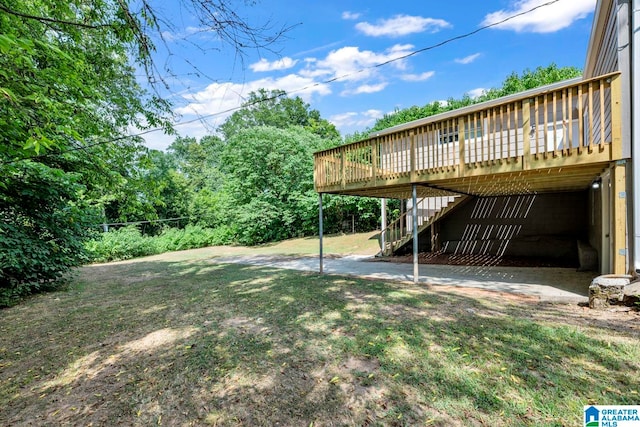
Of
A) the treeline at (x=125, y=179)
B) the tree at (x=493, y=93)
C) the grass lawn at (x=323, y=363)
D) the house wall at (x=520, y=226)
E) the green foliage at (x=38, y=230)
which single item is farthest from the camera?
the tree at (x=493, y=93)

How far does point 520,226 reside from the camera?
9594 millimetres

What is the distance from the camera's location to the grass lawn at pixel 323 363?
2.18 m

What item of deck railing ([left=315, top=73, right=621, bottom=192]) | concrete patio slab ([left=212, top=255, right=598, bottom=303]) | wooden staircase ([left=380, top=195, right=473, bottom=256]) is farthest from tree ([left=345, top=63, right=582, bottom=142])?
concrete patio slab ([left=212, top=255, right=598, bottom=303])

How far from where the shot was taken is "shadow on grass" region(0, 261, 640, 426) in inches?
85.8

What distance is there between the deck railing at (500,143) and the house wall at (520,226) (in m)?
2.02

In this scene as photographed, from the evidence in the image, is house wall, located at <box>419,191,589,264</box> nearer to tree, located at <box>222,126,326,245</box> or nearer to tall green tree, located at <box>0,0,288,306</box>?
tree, located at <box>222,126,326,245</box>

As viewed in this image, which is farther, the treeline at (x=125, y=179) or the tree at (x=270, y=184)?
the tree at (x=270, y=184)

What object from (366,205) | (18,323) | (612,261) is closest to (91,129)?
(18,323)

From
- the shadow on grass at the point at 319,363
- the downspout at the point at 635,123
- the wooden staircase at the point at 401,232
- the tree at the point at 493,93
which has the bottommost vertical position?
the shadow on grass at the point at 319,363

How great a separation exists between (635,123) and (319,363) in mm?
5121

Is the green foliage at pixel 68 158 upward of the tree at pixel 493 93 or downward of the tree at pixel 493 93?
downward

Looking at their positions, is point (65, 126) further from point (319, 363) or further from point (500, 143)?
point (500, 143)

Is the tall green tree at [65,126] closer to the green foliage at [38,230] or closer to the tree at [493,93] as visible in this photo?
the green foliage at [38,230]

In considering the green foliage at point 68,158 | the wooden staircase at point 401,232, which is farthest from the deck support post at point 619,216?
the green foliage at point 68,158
